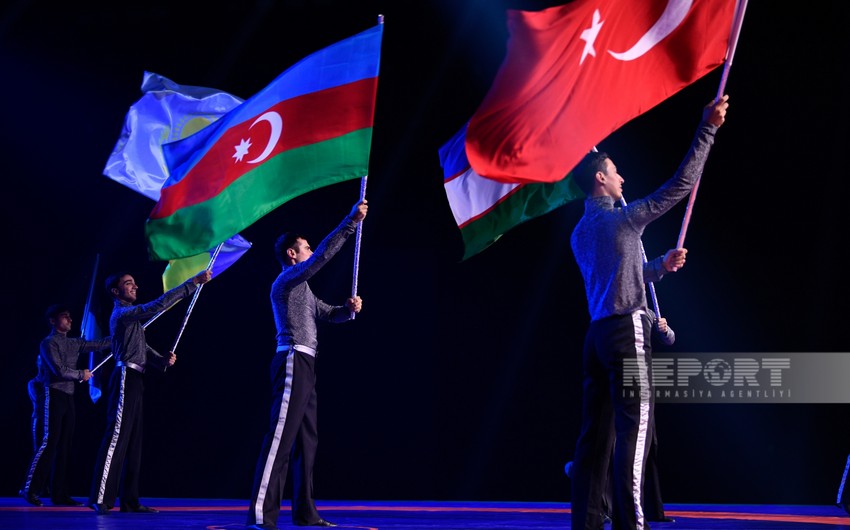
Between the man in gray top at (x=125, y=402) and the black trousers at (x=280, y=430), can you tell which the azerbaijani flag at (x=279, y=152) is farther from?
the man in gray top at (x=125, y=402)

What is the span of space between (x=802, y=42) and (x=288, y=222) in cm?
→ 592

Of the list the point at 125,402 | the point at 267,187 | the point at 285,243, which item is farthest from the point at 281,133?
the point at 125,402

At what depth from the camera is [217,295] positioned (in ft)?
37.7

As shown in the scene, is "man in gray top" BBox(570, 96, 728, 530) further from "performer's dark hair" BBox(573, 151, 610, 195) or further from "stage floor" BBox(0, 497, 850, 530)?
"stage floor" BBox(0, 497, 850, 530)

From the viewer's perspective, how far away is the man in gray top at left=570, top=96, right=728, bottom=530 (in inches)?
178

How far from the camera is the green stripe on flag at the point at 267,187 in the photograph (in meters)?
6.73

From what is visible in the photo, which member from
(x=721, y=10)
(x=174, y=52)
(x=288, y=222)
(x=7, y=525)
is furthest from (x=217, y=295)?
(x=721, y=10)

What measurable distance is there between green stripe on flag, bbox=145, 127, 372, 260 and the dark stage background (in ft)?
13.8

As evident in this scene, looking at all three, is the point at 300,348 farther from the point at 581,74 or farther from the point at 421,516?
the point at 581,74

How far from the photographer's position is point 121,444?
8227 millimetres

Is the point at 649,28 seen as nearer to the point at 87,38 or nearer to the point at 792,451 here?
the point at 792,451

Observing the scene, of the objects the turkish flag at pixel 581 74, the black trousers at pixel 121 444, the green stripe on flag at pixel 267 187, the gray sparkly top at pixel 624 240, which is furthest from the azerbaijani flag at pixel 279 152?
the gray sparkly top at pixel 624 240

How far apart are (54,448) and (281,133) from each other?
4.90m

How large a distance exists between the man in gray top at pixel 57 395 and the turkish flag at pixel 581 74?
5980 millimetres
